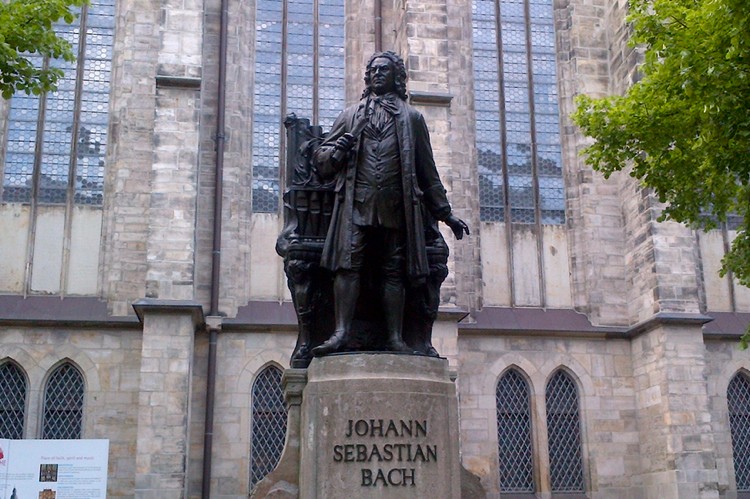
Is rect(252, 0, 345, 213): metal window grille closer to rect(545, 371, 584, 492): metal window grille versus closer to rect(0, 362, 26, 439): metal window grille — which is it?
rect(0, 362, 26, 439): metal window grille

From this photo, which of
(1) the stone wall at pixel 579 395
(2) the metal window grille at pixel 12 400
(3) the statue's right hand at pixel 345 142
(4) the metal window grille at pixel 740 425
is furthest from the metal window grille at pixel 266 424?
(3) the statue's right hand at pixel 345 142

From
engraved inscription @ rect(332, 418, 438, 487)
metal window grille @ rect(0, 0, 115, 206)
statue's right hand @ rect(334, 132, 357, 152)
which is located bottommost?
Result: engraved inscription @ rect(332, 418, 438, 487)

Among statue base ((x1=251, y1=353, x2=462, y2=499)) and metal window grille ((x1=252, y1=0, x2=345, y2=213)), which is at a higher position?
metal window grille ((x1=252, y1=0, x2=345, y2=213))

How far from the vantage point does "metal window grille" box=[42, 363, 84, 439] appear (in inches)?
664

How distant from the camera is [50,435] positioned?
1686 centimetres

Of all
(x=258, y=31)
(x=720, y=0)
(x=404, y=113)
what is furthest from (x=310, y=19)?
(x=404, y=113)

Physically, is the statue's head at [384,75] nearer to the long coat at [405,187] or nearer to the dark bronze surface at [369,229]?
the dark bronze surface at [369,229]

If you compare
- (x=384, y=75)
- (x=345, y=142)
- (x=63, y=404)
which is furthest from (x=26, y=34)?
(x=63, y=404)

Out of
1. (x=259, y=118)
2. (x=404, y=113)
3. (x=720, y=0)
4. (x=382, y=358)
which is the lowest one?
(x=382, y=358)

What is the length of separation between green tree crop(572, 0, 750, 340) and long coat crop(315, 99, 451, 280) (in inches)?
196

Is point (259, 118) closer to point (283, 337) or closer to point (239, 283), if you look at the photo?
point (239, 283)

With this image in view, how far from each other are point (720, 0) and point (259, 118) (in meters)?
11.1

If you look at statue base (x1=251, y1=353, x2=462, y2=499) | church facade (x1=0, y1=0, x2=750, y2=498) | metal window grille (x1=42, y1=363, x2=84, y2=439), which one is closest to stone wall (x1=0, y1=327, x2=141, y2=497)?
church facade (x1=0, y1=0, x2=750, y2=498)

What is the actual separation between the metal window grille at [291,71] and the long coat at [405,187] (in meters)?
12.3
